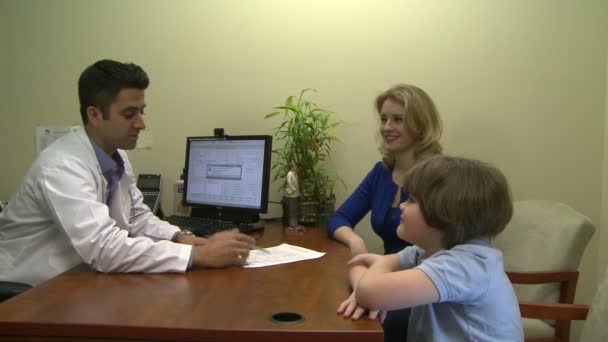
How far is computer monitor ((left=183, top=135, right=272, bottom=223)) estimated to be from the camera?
189 cm

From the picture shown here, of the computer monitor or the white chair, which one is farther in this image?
the computer monitor

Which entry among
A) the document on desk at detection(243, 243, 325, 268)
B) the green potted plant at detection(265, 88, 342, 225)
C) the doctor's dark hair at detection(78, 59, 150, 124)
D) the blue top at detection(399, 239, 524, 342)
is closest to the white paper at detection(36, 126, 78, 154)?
the doctor's dark hair at detection(78, 59, 150, 124)

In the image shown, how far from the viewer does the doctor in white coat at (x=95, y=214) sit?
1.17 metres

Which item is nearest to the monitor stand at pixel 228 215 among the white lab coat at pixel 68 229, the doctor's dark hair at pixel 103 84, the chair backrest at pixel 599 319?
the white lab coat at pixel 68 229

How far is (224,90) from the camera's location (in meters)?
2.29

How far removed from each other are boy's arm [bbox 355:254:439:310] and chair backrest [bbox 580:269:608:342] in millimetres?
619

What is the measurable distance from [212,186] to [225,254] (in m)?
A: 0.84

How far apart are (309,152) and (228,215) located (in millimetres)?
489

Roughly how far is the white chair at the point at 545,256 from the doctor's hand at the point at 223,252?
3.19 ft

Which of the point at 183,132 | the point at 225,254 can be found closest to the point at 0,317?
the point at 225,254

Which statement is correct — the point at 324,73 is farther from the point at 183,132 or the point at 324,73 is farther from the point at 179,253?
the point at 179,253

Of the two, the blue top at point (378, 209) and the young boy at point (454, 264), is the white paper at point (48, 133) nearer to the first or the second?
the blue top at point (378, 209)

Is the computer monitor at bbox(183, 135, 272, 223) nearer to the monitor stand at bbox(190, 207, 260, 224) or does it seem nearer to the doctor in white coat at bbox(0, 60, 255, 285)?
the monitor stand at bbox(190, 207, 260, 224)

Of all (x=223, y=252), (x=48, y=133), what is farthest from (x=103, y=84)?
(x=48, y=133)
